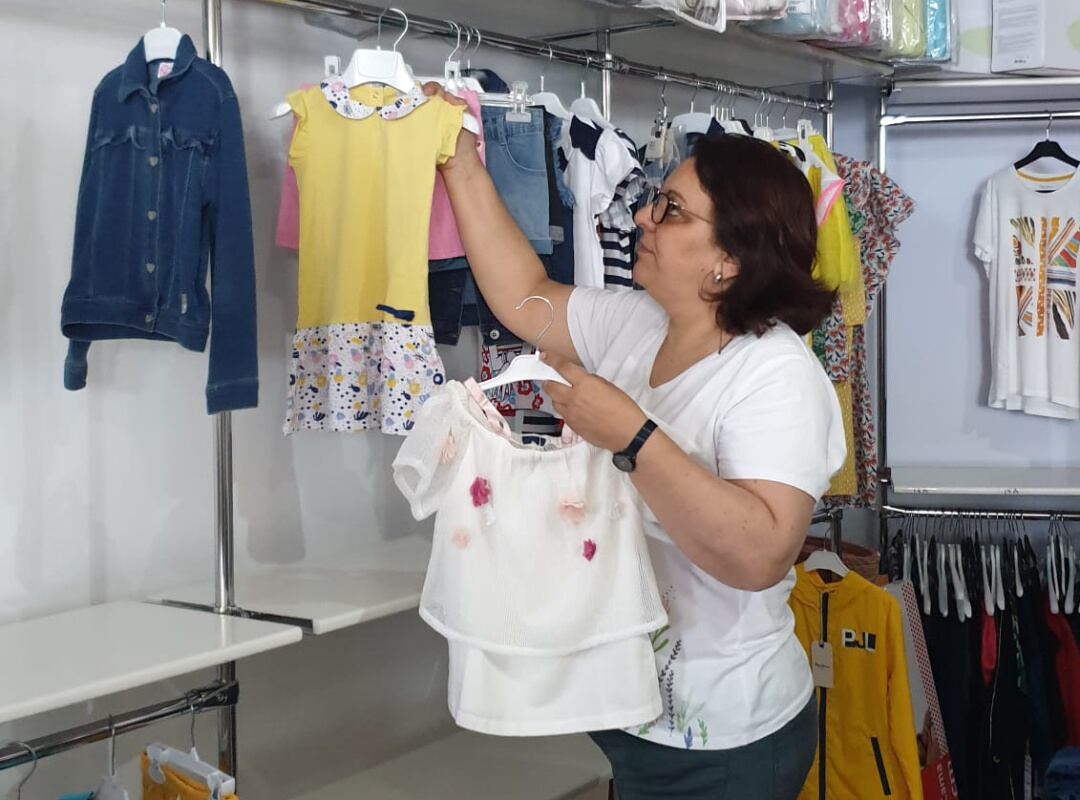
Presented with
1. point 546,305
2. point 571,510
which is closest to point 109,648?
point 571,510

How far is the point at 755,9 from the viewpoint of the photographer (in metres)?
2.72

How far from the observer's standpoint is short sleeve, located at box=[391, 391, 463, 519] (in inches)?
67.4

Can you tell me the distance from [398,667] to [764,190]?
4.96 ft

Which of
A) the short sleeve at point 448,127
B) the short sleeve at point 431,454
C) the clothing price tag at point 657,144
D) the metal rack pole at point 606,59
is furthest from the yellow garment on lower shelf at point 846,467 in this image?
the short sleeve at point 431,454

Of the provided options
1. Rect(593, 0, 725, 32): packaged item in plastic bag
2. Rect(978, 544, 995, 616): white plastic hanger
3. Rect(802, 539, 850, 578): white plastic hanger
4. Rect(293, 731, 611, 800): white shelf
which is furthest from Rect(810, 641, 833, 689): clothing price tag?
Rect(593, 0, 725, 32): packaged item in plastic bag

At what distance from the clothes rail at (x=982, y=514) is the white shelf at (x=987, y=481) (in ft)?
0.21

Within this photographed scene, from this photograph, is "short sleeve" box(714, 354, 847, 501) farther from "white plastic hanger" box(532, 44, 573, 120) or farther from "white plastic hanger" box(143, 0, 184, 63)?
"white plastic hanger" box(143, 0, 184, 63)

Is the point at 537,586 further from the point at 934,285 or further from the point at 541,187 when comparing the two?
the point at 934,285

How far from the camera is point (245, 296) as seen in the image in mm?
1989

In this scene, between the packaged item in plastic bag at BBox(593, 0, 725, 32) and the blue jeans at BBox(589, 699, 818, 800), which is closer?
the blue jeans at BBox(589, 699, 818, 800)

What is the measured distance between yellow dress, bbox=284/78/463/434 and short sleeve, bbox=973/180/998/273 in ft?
7.43

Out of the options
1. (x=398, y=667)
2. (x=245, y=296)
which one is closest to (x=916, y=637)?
(x=398, y=667)

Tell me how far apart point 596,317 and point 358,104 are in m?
0.55

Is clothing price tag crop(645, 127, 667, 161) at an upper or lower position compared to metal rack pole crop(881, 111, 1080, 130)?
lower
